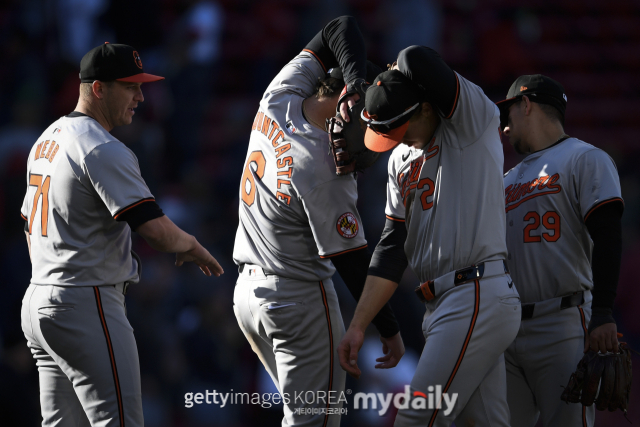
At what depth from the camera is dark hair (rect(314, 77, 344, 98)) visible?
9.80 feet

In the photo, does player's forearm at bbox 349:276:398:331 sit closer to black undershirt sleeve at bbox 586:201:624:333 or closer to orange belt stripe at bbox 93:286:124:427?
black undershirt sleeve at bbox 586:201:624:333

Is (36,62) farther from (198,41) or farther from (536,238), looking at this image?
(536,238)

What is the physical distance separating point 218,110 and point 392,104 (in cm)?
549

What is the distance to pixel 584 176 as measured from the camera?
283cm

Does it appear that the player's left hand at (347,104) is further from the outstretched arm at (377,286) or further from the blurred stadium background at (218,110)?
the blurred stadium background at (218,110)

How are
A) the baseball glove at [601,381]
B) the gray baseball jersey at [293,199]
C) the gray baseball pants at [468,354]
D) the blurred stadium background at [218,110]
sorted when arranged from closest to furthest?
the gray baseball pants at [468,354] → the baseball glove at [601,381] → the gray baseball jersey at [293,199] → the blurred stadium background at [218,110]

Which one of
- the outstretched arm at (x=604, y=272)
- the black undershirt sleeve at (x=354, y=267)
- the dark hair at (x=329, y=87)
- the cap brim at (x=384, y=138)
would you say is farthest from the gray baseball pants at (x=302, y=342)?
the outstretched arm at (x=604, y=272)

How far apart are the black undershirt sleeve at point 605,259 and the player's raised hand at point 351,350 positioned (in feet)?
3.04

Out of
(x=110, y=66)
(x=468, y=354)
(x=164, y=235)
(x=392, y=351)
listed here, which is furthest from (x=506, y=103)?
(x=110, y=66)

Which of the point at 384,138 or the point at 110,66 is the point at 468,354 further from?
the point at 110,66

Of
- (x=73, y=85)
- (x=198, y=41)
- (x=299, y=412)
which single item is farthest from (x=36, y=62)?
(x=299, y=412)

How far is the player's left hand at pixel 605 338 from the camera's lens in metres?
2.61

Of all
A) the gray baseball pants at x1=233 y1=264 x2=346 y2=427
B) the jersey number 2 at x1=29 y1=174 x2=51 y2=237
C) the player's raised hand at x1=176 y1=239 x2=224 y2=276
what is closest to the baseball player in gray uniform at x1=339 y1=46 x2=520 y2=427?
the gray baseball pants at x1=233 y1=264 x2=346 y2=427

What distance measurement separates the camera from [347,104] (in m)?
2.73
